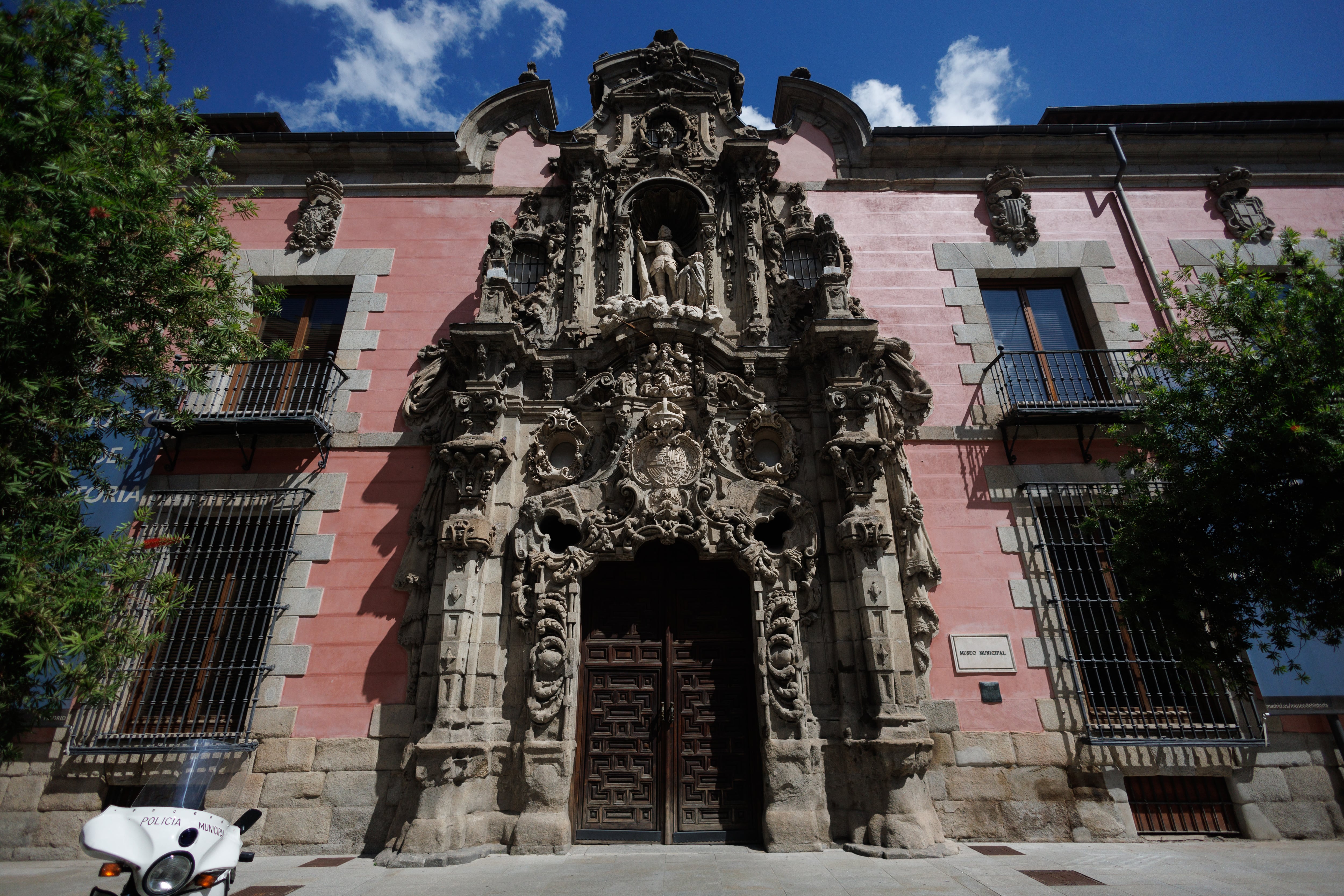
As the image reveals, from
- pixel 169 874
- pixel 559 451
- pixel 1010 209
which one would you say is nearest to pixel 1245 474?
pixel 1010 209

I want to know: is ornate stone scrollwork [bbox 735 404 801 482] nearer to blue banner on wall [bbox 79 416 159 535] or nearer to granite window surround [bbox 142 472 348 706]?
granite window surround [bbox 142 472 348 706]

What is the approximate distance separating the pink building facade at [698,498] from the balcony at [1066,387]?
6cm

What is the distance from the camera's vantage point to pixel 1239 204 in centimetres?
955

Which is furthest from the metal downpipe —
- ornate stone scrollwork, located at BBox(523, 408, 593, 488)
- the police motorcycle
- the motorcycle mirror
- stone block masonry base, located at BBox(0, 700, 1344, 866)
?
the police motorcycle

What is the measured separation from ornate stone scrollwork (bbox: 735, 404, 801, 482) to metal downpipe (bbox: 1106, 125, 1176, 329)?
5.45 meters

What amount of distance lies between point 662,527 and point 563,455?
158 cm

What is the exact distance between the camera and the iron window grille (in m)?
6.52

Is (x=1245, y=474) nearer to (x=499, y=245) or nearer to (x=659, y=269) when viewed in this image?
(x=659, y=269)

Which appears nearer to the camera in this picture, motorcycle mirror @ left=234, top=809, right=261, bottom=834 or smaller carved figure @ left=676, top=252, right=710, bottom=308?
motorcycle mirror @ left=234, top=809, right=261, bottom=834

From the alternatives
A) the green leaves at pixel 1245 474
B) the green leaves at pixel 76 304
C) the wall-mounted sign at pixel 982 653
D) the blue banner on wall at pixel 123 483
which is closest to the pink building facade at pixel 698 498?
the wall-mounted sign at pixel 982 653

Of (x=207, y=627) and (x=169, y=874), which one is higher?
(x=207, y=627)

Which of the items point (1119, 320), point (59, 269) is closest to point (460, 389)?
point (59, 269)

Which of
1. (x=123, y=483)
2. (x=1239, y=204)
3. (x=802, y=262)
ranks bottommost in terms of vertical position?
(x=123, y=483)

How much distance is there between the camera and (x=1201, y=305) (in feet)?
17.4
